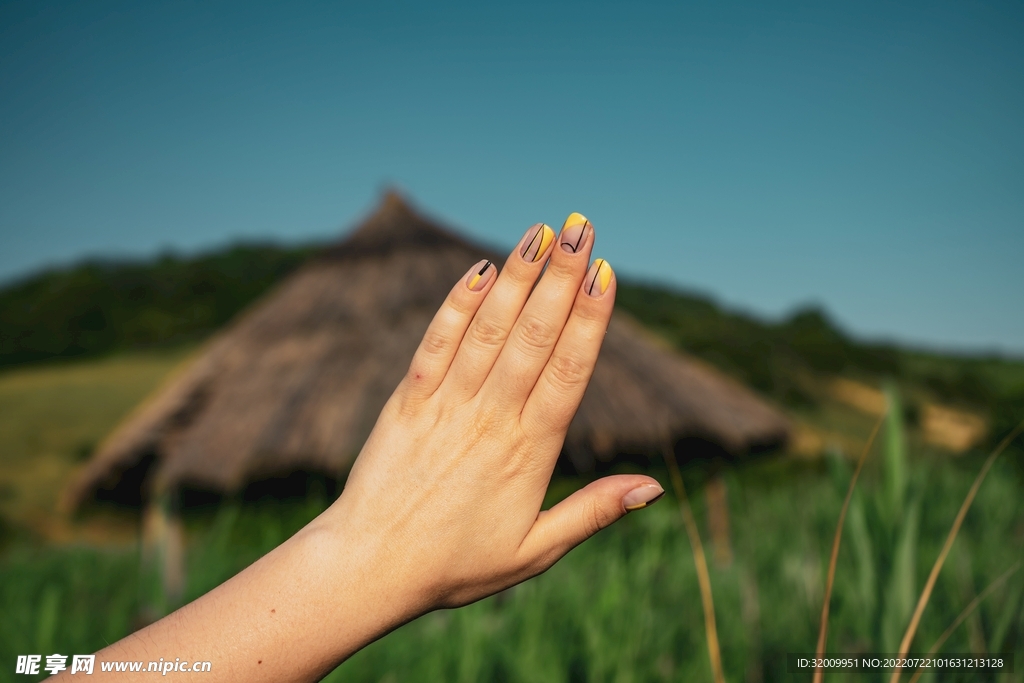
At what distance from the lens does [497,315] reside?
0.84 metres

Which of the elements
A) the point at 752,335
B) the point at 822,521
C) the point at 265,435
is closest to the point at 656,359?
the point at 265,435

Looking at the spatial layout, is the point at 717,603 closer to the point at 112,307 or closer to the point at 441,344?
the point at 441,344

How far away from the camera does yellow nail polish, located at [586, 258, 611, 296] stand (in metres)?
0.81

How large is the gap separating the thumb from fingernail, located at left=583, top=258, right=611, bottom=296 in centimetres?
26

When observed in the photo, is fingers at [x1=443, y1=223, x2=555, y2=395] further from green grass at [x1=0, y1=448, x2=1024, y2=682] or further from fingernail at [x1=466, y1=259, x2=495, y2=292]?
green grass at [x1=0, y1=448, x2=1024, y2=682]

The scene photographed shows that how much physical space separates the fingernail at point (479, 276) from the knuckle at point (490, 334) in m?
0.07

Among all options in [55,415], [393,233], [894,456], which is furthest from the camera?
[55,415]

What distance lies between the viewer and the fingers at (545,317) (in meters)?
0.81

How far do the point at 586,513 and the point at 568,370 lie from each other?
0.20 m

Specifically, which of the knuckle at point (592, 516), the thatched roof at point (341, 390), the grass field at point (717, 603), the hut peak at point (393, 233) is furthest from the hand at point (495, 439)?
the hut peak at point (393, 233)

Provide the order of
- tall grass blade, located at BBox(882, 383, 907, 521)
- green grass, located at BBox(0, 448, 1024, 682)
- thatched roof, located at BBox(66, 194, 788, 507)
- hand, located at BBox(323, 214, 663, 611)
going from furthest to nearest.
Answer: thatched roof, located at BBox(66, 194, 788, 507) < green grass, located at BBox(0, 448, 1024, 682) < tall grass blade, located at BBox(882, 383, 907, 521) < hand, located at BBox(323, 214, 663, 611)

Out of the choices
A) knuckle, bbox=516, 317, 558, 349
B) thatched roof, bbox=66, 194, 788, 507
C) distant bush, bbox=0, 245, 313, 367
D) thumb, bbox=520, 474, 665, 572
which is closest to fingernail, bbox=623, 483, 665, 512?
thumb, bbox=520, 474, 665, 572

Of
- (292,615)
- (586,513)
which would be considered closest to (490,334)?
(586,513)

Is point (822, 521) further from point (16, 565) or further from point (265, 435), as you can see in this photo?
point (16, 565)
